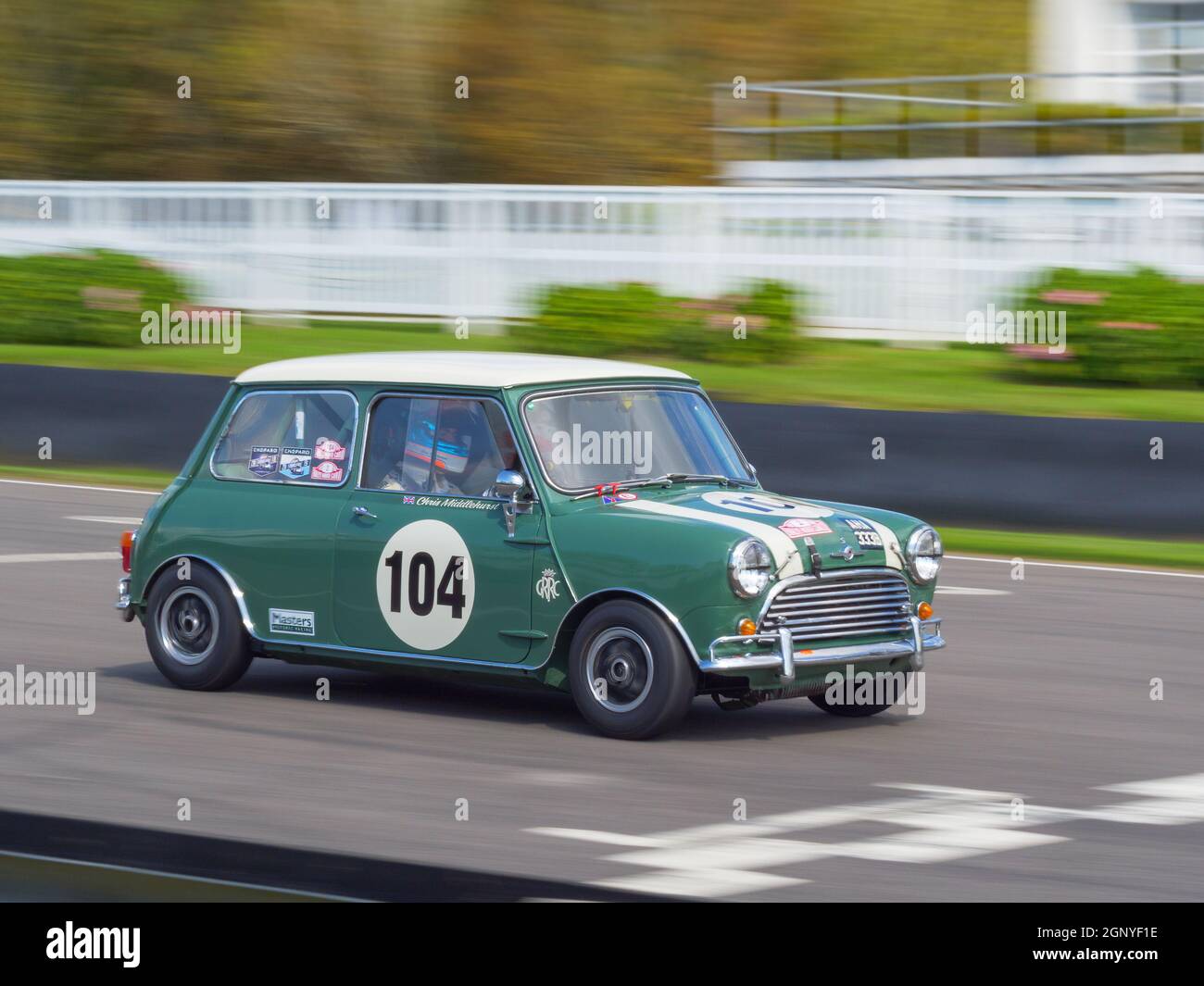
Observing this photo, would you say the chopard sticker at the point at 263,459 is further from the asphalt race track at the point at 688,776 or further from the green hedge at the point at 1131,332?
the green hedge at the point at 1131,332

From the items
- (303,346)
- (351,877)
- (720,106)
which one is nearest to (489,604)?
(351,877)

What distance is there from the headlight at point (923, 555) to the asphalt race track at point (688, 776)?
2.23 ft

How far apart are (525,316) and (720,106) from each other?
29.4 ft

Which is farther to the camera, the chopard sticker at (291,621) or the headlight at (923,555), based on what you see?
the chopard sticker at (291,621)

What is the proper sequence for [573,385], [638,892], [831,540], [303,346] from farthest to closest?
[303,346] < [573,385] < [831,540] < [638,892]

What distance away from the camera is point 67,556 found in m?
13.7

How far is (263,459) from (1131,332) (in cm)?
1262

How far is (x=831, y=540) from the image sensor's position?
8.15 m

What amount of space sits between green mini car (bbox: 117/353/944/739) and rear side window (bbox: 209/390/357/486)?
0.03ft

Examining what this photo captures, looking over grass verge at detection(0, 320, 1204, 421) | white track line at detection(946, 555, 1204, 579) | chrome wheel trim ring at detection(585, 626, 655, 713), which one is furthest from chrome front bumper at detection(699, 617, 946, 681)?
grass verge at detection(0, 320, 1204, 421)

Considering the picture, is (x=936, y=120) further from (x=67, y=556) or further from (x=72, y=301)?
(x=67, y=556)

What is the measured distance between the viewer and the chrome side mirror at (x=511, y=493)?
8289 mm

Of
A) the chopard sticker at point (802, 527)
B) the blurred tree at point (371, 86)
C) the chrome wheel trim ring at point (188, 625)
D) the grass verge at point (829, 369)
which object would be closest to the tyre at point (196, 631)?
the chrome wheel trim ring at point (188, 625)

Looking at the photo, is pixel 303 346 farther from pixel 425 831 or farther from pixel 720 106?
pixel 425 831
